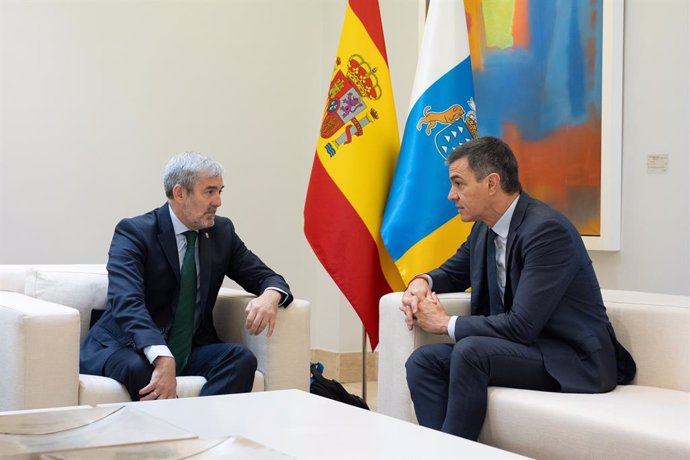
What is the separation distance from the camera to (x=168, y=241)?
3.43 m

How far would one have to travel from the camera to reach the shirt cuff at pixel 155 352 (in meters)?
3.09

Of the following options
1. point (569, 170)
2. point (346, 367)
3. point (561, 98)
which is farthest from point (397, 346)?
point (346, 367)

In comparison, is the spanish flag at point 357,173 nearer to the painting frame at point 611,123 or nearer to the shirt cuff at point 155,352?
the painting frame at point 611,123

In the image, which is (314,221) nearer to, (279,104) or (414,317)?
(414,317)

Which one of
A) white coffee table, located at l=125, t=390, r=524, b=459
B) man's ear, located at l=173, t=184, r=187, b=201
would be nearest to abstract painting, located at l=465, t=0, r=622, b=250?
man's ear, located at l=173, t=184, r=187, b=201

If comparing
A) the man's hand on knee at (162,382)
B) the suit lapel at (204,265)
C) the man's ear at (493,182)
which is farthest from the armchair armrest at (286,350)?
the man's ear at (493,182)

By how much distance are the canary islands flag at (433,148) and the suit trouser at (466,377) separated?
88 cm

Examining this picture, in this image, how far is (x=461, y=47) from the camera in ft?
13.6

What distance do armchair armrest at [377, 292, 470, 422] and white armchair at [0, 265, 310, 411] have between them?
288 mm

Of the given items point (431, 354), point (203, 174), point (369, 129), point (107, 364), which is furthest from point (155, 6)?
point (431, 354)

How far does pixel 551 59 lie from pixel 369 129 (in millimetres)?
889

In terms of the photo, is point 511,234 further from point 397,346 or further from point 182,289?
point 182,289

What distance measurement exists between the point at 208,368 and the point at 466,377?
937 mm

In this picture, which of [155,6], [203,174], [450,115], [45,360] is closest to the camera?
[45,360]
